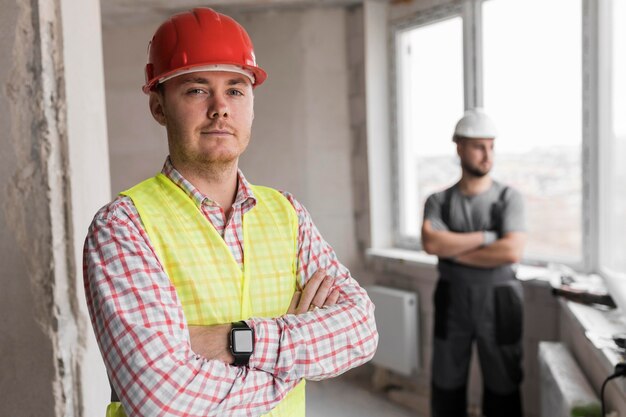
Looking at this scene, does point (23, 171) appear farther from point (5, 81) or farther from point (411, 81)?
point (411, 81)

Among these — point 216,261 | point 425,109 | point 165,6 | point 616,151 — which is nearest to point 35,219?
point 216,261

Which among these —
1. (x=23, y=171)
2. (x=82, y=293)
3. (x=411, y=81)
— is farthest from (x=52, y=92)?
Answer: (x=411, y=81)

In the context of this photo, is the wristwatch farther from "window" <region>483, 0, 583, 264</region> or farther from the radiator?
the radiator

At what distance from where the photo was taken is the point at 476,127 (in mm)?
2938

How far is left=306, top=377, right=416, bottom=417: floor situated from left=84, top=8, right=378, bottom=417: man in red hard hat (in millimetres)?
2593

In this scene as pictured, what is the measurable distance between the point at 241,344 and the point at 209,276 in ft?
0.51

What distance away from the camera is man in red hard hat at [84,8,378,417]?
42.2 inches

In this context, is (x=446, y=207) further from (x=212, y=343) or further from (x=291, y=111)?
(x=212, y=343)

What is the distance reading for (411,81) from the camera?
4.23 m

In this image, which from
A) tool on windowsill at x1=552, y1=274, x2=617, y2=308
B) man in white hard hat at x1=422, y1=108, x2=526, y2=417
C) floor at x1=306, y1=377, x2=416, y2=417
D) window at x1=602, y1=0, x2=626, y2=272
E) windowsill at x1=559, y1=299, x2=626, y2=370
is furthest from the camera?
floor at x1=306, y1=377, x2=416, y2=417

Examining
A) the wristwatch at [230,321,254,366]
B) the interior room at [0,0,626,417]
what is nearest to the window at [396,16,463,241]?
the interior room at [0,0,626,417]

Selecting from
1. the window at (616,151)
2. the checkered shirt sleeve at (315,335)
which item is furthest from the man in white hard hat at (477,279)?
the checkered shirt sleeve at (315,335)

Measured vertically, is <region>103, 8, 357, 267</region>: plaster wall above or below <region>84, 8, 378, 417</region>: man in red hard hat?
above

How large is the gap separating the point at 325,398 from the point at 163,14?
9.81ft
